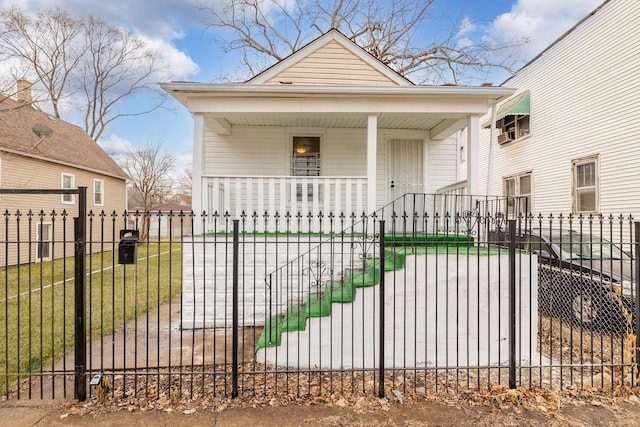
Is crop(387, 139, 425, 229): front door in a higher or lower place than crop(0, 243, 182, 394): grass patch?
higher

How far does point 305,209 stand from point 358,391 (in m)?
3.28

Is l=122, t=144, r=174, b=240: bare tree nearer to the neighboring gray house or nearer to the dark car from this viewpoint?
the neighboring gray house

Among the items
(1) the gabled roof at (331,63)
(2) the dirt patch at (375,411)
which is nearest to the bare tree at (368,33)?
(1) the gabled roof at (331,63)

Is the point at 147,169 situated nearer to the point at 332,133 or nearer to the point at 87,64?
the point at 87,64

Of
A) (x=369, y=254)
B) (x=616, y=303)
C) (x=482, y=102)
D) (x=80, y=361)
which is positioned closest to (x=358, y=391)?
(x=369, y=254)

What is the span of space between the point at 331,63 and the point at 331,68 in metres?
0.12

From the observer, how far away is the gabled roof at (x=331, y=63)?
7.83m

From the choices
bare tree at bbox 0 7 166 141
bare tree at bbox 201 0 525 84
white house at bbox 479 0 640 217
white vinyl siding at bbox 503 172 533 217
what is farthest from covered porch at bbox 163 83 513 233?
bare tree at bbox 201 0 525 84

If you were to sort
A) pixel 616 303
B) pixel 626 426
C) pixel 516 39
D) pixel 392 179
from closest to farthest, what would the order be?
pixel 626 426 → pixel 616 303 → pixel 392 179 → pixel 516 39

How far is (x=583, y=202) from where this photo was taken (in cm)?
995

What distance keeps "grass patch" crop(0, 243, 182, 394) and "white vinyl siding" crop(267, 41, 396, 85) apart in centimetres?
487

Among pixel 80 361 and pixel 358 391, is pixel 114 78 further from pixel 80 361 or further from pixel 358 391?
pixel 358 391

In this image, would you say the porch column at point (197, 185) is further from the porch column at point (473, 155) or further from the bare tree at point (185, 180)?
the bare tree at point (185, 180)

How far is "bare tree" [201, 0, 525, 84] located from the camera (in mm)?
16344
